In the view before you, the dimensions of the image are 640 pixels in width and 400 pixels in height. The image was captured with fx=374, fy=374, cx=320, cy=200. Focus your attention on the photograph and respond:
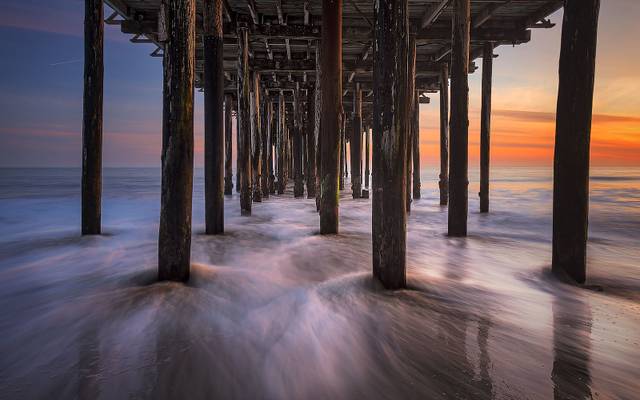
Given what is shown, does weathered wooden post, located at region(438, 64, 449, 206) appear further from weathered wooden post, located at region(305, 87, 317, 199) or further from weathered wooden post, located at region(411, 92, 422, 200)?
weathered wooden post, located at region(305, 87, 317, 199)

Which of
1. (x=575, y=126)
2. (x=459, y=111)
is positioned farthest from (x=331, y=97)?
(x=575, y=126)

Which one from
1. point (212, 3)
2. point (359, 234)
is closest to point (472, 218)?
point (359, 234)

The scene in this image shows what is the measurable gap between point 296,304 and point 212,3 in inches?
184

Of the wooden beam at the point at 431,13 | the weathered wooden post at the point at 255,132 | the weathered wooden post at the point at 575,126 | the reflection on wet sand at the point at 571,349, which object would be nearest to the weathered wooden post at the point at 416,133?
the wooden beam at the point at 431,13

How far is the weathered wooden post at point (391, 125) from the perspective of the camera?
2955 millimetres

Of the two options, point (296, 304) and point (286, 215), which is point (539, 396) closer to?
point (296, 304)

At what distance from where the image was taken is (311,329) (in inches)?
99.5

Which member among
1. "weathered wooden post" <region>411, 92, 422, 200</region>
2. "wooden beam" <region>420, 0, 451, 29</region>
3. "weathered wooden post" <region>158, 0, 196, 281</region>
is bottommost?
"weathered wooden post" <region>158, 0, 196, 281</region>

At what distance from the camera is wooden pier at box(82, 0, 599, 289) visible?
3037 mm

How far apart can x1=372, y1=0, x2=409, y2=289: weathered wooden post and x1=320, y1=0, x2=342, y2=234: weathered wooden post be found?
7.24 feet

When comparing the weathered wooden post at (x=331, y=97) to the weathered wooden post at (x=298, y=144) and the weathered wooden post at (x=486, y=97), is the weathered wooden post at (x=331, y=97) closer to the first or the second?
the weathered wooden post at (x=486, y=97)

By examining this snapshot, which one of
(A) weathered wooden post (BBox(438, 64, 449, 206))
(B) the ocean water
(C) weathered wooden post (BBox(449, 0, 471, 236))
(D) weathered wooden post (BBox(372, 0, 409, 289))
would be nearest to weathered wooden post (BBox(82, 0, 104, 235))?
(B) the ocean water

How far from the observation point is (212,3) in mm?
5473

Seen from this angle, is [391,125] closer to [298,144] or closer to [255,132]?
[255,132]
